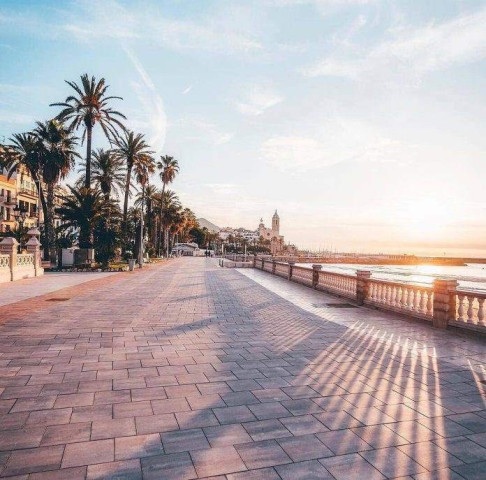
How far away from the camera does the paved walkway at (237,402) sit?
3.31 meters

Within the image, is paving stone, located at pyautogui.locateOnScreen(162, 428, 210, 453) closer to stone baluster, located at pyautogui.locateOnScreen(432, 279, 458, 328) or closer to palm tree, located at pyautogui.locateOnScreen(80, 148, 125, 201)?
stone baluster, located at pyautogui.locateOnScreen(432, 279, 458, 328)

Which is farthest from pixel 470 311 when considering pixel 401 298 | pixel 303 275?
pixel 303 275

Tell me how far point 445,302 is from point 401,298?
196 centimetres

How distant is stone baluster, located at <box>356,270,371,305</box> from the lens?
43.2 ft

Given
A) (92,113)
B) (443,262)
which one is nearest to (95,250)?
(92,113)

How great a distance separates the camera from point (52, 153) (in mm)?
32750

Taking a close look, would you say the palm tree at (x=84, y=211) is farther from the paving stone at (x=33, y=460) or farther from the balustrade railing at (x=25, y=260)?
the paving stone at (x=33, y=460)

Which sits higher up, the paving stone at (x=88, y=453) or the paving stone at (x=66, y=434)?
the paving stone at (x=88, y=453)

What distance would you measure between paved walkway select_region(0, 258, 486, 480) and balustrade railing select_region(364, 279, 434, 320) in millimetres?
1325

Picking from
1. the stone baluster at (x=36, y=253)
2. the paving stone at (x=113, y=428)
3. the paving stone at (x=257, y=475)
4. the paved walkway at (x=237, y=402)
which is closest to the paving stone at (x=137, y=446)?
the paved walkway at (x=237, y=402)

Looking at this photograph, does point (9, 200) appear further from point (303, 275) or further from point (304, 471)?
point (304, 471)

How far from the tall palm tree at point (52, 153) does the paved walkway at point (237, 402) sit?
2768 cm

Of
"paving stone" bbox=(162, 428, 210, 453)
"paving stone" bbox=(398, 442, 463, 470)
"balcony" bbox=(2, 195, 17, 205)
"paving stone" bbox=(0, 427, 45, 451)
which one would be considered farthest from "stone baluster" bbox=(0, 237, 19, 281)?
"balcony" bbox=(2, 195, 17, 205)

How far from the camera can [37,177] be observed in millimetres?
37031
